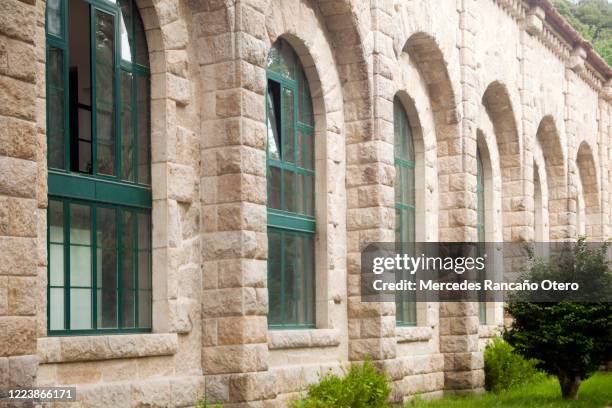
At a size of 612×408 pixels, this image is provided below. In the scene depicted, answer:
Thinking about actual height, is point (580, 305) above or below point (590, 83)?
below

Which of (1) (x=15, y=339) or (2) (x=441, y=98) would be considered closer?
(1) (x=15, y=339)

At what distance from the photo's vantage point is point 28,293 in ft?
29.7

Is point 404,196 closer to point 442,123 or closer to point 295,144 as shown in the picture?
point 442,123

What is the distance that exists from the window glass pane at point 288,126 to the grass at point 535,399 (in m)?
Answer: 4.73

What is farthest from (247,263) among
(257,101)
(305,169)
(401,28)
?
(401,28)

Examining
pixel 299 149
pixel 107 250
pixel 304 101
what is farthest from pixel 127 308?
pixel 304 101

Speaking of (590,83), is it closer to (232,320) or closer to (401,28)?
(401,28)

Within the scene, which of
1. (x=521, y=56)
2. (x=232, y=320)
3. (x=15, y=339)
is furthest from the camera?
(x=521, y=56)

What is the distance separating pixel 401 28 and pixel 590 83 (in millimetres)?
15973

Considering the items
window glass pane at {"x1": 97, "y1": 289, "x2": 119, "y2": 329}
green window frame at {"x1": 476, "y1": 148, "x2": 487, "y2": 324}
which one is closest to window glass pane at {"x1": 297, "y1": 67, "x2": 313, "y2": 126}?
window glass pane at {"x1": 97, "y1": 289, "x2": 119, "y2": 329}

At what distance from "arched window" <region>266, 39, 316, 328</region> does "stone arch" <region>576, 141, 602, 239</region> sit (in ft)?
61.0

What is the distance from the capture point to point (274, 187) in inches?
606

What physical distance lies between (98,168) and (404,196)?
9.43 meters

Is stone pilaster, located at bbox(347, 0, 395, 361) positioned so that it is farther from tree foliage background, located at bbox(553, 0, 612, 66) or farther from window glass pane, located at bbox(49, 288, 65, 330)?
tree foliage background, located at bbox(553, 0, 612, 66)
